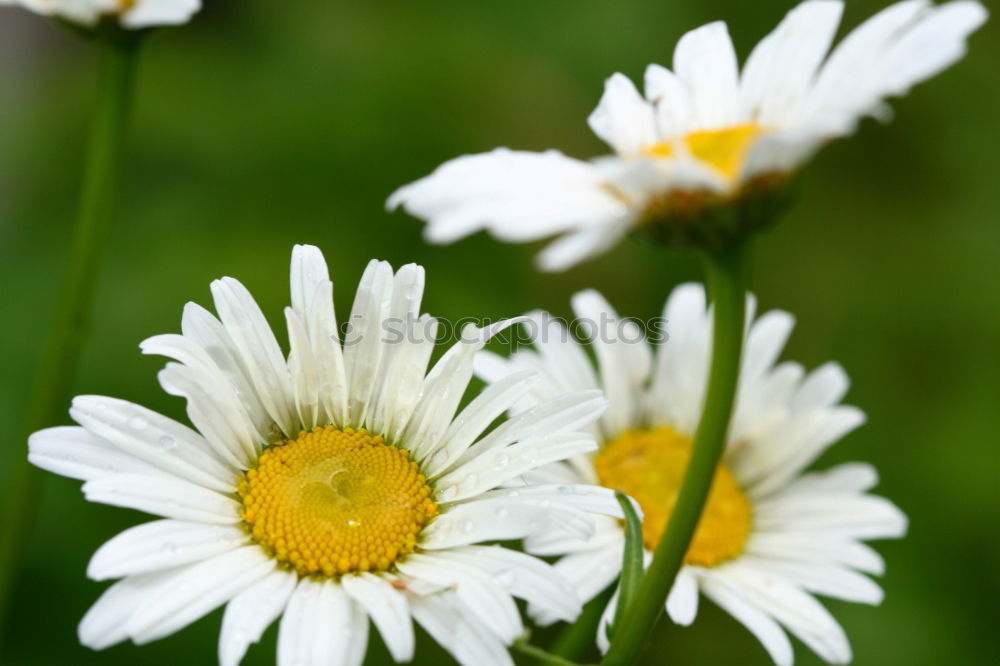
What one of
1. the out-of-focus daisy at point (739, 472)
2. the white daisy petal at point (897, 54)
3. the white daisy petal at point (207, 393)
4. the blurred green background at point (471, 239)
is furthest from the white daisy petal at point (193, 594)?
the blurred green background at point (471, 239)

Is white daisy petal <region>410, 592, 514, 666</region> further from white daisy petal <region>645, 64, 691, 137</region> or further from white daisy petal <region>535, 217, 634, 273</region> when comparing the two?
white daisy petal <region>645, 64, 691, 137</region>

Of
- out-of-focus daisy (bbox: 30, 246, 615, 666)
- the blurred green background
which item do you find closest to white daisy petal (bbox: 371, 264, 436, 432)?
out-of-focus daisy (bbox: 30, 246, 615, 666)

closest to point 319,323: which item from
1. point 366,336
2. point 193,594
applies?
point 366,336

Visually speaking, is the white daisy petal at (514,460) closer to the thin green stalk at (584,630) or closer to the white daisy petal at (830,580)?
the thin green stalk at (584,630)

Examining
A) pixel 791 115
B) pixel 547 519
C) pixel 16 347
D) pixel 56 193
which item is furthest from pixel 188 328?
pixel 56 193

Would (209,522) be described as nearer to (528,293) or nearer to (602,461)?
(602,461)
